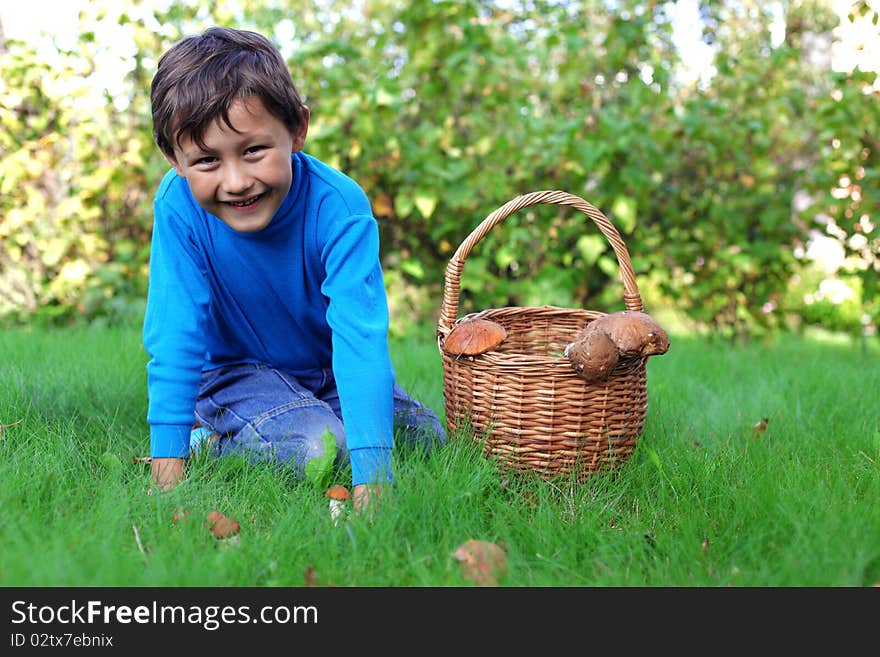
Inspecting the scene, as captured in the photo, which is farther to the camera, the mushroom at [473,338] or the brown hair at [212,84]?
the mushroom at [473,338]

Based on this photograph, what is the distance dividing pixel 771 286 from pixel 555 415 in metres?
2.81

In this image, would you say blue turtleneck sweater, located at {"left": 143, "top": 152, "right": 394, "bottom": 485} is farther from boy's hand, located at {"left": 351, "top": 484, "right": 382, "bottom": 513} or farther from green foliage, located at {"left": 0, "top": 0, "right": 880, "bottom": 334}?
green foliage, located at {"left": 0, "top": 0, "right": 880, "bottom": 334}

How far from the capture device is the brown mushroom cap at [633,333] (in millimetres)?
1932

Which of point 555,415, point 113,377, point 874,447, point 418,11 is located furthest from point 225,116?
point 418,11

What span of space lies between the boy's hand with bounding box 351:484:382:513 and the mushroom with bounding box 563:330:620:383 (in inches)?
21.9

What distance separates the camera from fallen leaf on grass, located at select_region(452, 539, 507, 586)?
1502 mm

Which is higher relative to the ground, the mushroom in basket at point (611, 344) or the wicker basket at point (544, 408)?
the mushroom in basket at point (611, 344)

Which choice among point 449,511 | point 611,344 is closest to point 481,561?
point 449,511

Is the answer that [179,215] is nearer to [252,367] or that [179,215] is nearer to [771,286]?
[252,367]

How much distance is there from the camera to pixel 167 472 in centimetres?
197

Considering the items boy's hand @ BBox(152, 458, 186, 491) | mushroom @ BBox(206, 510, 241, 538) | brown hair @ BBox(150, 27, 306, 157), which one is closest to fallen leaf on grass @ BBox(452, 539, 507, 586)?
mushroom @ BBox(206, 510, 241, 538)

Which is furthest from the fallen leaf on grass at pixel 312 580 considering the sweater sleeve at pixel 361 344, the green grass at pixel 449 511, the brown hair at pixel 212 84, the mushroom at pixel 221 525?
the brown hair at pixel 212 84

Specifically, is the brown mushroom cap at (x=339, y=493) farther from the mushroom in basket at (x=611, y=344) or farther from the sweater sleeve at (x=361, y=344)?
the mushroom in basket at (x=611, y=344)

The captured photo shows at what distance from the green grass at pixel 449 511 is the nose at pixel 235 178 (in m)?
0.69
